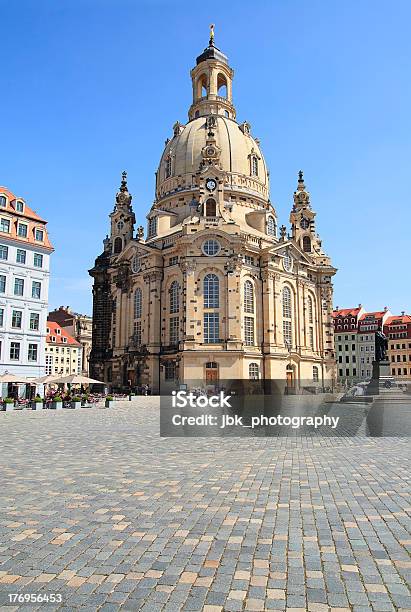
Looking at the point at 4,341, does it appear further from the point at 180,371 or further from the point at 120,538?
the point at 120,538

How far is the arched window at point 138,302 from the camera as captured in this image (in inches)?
2694

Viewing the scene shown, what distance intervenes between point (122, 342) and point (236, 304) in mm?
19382

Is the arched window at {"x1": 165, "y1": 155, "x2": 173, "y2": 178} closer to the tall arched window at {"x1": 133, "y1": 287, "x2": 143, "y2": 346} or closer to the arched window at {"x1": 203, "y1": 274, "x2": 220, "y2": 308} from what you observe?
the tall arched window at {"x1": 133, "y1": 287, "x2": 143, "y2": 346}

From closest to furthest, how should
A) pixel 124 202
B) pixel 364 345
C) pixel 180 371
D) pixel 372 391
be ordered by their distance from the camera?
pixel 372 391 < pixel 180 371 < pixel 124 202 < pixel 364 345

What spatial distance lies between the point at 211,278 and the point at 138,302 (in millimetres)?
13057

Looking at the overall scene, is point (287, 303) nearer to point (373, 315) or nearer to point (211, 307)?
point (211, 307)

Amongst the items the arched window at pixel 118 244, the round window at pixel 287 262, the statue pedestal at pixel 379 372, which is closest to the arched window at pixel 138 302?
the arched window at pixel 118 244

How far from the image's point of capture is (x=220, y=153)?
74688mm

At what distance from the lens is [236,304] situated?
61.2m

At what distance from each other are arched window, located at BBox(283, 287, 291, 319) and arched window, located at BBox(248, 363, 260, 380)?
10501 millimetres

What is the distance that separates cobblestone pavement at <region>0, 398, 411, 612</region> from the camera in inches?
207

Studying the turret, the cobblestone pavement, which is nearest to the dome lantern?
the turret

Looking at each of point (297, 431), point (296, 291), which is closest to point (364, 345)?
point (296, 291)

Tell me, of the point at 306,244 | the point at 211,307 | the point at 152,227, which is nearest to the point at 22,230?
the point at 211,307
